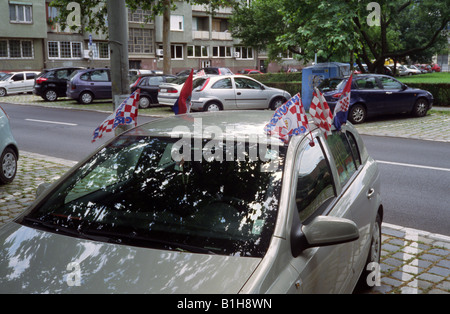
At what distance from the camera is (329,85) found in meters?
18.1

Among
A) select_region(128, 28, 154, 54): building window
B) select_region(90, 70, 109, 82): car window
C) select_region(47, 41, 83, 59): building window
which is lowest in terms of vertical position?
select_region(90, 70, 109, 82): car window

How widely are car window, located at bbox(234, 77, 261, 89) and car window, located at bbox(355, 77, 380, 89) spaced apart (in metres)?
4.47

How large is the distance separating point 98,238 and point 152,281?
1.96 ft

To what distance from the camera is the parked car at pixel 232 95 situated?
1989 cm

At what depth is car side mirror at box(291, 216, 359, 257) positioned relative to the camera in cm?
274

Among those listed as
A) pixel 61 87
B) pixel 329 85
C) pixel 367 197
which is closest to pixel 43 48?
pixel 61 87

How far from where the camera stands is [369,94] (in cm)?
1780

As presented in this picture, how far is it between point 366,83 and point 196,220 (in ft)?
53.2

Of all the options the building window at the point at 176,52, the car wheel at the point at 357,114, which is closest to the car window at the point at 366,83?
the car wheel at the point at 357,114

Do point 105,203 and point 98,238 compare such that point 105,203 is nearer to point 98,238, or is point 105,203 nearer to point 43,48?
point 98,238

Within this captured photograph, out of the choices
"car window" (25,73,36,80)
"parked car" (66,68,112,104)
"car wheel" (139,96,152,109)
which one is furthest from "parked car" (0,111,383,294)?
"car window" (25,73,36,80)

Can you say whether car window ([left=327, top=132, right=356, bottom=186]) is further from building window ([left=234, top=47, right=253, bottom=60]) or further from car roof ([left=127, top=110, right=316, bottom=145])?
building window ([left=234, top=47, right=253, bottom=60])

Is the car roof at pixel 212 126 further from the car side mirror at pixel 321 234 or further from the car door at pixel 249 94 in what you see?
the car door at pixel 249 94

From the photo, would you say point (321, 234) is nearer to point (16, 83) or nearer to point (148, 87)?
point (148, 87)
